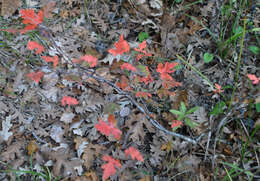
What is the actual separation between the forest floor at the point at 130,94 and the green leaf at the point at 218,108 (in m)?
0.01

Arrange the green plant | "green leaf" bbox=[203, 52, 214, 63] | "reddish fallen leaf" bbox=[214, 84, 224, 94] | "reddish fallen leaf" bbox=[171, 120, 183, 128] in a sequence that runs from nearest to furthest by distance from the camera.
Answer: the green plant → "reddish fallen leaf" bbox=[171, 120, 183, 128] → "reddish fallen leaf" bbox=[214, 84, 224, 94] → "green leaf" bbox=[203, 52, 214, 63]

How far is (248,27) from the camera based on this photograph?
288 centimetres

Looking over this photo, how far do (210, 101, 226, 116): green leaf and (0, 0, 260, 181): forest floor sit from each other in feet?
0.04

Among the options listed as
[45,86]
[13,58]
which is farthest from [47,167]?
[13,58]

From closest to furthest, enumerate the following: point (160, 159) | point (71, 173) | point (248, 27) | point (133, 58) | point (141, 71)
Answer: point (71, 173), point (160, 159), point (141, 71), point (133, 58), point (248, 27)

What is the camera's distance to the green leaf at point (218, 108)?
89.1 inches

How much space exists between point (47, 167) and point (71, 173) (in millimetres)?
278

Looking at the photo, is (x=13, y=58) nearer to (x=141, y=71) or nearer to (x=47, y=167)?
(x=47, y=167)

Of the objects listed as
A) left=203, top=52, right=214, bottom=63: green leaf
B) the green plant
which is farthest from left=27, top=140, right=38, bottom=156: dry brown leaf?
left=203, top=52, right=214, bottom=63: green leaf

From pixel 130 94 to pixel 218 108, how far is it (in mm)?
1051

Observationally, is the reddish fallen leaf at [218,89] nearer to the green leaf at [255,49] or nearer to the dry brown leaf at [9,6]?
the green leaf at [255,49]

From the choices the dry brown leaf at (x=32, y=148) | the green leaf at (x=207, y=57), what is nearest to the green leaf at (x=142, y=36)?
the green leaf at (x=207, y=57)

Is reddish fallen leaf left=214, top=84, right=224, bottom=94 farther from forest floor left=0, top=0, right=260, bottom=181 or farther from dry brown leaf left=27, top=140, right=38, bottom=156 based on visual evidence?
dry brown leaf left=27, top=140, right=38, bottom=156

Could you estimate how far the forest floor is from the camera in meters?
2.17
